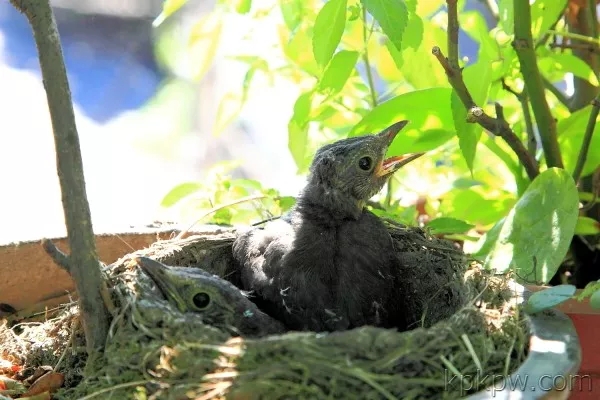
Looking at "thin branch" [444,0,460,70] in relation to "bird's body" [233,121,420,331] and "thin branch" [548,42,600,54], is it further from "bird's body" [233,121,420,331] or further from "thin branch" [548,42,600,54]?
"thin branch" [548,42,600,54]

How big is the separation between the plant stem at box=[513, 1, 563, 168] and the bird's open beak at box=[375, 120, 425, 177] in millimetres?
257

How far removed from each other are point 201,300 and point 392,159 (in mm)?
477

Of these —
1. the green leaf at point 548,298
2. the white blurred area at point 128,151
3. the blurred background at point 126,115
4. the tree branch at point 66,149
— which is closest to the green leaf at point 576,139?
the green leaf at point 548,298

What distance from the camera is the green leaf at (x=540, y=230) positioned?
1.18 meters

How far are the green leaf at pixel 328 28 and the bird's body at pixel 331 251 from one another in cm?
22

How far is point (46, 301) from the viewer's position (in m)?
1.39

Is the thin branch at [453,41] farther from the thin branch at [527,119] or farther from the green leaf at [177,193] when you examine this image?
the green leaf at [177,193]

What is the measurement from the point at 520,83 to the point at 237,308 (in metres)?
0.96

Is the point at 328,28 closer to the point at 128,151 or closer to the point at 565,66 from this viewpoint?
the point at 565,66

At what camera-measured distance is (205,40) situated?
1.56 m

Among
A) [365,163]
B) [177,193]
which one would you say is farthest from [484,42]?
[177,193]

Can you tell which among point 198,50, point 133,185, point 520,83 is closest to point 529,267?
point 520,83

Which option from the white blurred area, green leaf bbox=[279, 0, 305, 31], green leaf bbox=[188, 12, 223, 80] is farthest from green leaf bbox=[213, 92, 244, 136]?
the white blurred area

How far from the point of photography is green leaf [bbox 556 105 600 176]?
1.45 metres
